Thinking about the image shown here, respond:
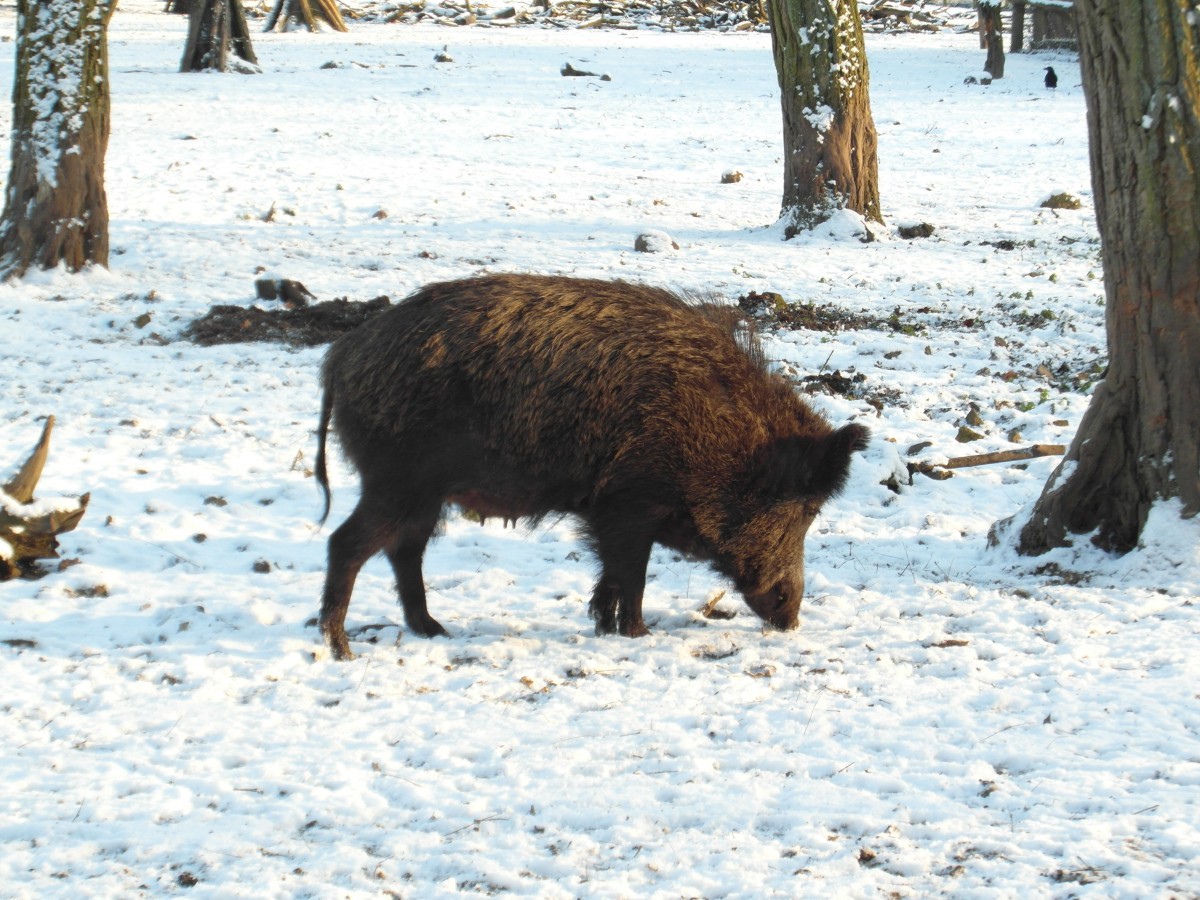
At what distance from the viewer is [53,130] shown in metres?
10.7

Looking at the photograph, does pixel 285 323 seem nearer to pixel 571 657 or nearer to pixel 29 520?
pixel 29 520

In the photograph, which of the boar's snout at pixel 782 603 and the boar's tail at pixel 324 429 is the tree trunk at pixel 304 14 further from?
the boar's snout at pixel 782 603

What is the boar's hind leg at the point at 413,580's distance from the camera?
18.4 feet

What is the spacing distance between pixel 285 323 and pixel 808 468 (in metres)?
6.17

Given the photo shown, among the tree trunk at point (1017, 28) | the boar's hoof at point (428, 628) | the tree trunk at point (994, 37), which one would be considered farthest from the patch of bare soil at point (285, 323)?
the tree trunk at point (1017, 28)

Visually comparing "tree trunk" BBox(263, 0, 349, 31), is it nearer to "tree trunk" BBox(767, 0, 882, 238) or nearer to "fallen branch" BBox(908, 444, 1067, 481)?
"tree trunk" BBox(767, 0, 882, 238)

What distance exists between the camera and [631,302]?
5.58 meters

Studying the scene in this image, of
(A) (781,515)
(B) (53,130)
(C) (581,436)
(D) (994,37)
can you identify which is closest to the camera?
(C) (581,436)

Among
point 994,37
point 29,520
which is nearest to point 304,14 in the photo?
point 994,37

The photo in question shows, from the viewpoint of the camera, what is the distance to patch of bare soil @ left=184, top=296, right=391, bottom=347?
9.85 meters

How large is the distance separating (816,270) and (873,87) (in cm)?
1588

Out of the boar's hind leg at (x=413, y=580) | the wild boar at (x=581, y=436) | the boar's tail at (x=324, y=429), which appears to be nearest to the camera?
the wild boar at (x=581, y=436)

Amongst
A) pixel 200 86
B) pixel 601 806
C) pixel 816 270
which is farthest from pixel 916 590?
pixel 200 86

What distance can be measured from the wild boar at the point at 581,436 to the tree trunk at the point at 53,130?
6.83 meters
